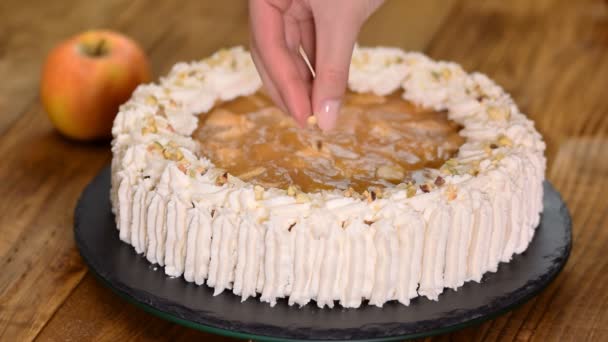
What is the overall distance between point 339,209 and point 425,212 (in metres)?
0.16

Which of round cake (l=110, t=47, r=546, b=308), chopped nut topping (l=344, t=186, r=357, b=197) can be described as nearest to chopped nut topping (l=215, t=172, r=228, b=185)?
round cake (l=110, t=47, r=546, b=308)

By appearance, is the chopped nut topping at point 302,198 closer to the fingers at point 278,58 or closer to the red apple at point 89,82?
the fingers at point 278,58

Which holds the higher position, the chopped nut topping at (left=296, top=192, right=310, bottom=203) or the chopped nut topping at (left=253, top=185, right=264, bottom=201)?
the chopped nut topping at (left=296, top=192, right=310, bottom=203)

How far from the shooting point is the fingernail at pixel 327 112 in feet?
5.69

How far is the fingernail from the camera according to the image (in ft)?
5.69

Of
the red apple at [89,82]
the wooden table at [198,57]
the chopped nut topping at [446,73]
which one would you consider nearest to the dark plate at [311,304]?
the wooden table at [198,57]

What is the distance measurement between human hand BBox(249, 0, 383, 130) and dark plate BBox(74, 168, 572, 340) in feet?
1.11

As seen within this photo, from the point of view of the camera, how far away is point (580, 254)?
2213mm

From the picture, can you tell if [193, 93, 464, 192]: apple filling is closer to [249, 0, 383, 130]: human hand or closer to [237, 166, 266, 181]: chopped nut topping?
[237, 166, 266, 181]: chopped nut topping

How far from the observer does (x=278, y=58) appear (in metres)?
1.82

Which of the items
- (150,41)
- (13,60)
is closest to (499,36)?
(150,41)

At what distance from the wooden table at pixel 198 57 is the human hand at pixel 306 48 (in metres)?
0.50

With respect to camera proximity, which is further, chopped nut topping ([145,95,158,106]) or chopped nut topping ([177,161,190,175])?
chopped nut topping ([145,95,158,106])

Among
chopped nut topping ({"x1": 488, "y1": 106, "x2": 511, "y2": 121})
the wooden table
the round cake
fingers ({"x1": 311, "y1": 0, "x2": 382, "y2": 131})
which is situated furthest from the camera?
chopped nut topping ({"x1": 488, "y1": 106, "x2": 511, "y2": 121})
